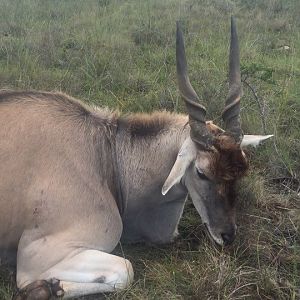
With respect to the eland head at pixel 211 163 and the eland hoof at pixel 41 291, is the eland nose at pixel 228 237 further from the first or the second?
the eland hoof at pixel 41 291

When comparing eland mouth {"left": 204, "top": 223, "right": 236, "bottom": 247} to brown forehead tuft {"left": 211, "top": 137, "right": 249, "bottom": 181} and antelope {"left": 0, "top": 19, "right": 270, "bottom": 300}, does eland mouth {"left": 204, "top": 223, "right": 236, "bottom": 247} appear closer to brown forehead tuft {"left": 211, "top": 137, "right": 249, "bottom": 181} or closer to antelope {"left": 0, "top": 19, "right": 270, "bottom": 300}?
antelope {"left": 0, "top": 19, "right": 270, "bottom": 300}

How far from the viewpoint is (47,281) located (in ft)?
10.5

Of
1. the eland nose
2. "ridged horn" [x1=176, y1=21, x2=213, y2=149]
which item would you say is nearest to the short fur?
"ridged horn" [x1=176, y1=21, x2=213, y2=149]

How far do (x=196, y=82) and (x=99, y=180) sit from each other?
2.72m

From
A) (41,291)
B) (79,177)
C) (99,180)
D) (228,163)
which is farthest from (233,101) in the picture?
(41,291)

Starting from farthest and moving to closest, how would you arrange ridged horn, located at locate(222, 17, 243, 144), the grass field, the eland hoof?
ridged horn, located at locate(222, 17, 243, 144)
the grass field
the eland hoof

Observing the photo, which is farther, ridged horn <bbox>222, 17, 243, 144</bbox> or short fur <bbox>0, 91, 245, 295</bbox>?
ridged horn <bbox>222, 17, 243, 144</bbox>

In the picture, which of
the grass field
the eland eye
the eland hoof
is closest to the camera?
the eland hoof

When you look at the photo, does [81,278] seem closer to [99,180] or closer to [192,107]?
[99,180]

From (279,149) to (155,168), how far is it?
1.45m

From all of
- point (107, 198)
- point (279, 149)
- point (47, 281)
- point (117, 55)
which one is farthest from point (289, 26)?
point (47, 281)

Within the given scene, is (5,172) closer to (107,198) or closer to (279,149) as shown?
(107,198)

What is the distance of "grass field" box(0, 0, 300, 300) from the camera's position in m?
3.43

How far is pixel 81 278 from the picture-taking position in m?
3.22
